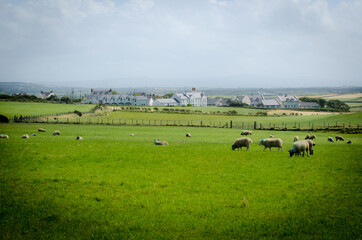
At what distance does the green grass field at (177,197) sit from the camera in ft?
31.9

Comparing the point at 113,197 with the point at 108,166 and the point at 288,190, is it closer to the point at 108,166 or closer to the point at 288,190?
the point at 108,166

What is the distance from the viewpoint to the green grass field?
9719 millimetres

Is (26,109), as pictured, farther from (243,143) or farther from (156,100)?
(243,143)

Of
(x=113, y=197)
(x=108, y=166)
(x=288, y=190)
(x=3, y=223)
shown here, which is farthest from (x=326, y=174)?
(x=3, y=223)

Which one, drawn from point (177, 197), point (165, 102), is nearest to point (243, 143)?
point (177, 197)

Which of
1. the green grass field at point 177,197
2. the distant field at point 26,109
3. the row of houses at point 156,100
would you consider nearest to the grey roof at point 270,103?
the row of houses at point 156,100

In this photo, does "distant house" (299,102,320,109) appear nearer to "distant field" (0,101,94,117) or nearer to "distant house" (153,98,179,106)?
"distant house" (153,98,179,106)

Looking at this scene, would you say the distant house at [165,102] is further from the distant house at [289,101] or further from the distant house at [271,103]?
the distant house at [289,101]

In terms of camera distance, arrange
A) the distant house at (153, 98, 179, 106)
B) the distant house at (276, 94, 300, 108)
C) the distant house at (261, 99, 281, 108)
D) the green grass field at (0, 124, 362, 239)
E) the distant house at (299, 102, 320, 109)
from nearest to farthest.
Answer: the green grass field at (0, 124, 362, 239) < the distant house at (299, 102, 320, 109) < the distant house at (276, 94, 300, 108) < the distant house at (153, 98, 179, 106) < the distant house at (261, 99, 281, 108)

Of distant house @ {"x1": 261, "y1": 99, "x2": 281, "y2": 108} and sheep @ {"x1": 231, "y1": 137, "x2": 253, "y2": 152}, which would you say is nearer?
sheep @ {"x1": 231, "y1": 137, "x2": 253, "y2": 152}

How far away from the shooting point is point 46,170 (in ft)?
57.1

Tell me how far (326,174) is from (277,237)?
9.17 meters

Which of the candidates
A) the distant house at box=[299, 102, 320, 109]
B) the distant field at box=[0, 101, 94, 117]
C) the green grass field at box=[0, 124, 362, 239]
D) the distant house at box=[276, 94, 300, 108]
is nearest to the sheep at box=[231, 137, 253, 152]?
the green grass field at box=[0, 124, 362, 239]

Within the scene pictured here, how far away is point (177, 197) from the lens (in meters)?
12.8
